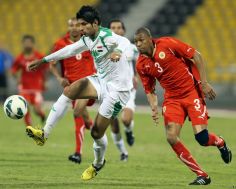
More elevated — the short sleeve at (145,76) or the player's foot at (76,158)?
the short sleeve at (145,76)

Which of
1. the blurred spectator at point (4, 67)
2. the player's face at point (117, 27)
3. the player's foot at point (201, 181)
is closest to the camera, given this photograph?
the player's foot at point (201, 181)

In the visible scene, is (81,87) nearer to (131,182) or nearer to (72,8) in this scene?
(131,182)

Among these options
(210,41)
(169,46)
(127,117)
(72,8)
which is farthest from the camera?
(72,8)

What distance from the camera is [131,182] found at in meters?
11.2

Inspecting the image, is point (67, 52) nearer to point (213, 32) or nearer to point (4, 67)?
point (4, 67)

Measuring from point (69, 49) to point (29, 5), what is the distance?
2465 cm

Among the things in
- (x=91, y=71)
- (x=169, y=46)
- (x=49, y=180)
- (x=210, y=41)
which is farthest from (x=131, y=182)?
(x=210, y=41)

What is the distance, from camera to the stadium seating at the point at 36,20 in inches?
1336

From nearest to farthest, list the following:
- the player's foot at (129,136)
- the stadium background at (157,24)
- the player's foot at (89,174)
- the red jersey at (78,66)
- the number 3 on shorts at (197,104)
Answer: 1. the number 3 on shorts at (197,104)
2. the player's foot at (89,174)
3. the red jersey at (78,66)
4. the player's foot at (129,136)
5. the stadium background at (157,24)

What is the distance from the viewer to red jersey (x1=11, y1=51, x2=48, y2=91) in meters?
20.7

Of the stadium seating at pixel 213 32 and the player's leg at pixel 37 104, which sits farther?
the stadium seating at pixel 213 32

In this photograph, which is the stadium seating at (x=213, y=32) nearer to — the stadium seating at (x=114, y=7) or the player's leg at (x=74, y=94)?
the stadium seating at (x=114, y=7)

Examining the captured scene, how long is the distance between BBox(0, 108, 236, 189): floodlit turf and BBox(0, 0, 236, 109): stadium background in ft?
26.8

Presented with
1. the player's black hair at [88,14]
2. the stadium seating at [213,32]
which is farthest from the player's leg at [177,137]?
the stadium seating at [213,32]
